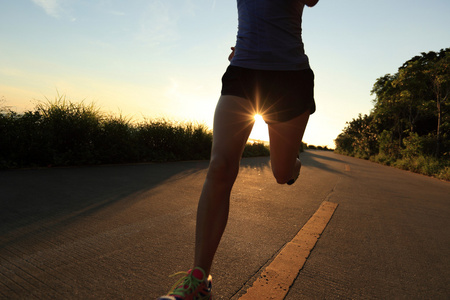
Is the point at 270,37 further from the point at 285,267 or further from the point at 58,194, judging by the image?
the point at 58,194

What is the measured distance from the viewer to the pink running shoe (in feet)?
4.91

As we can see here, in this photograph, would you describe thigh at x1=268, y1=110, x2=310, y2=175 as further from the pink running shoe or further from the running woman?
the pink running shoe

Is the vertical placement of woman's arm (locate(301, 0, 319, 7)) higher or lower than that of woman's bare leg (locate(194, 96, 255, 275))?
higher

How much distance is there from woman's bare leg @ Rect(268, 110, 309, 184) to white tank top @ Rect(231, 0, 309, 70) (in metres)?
0.37

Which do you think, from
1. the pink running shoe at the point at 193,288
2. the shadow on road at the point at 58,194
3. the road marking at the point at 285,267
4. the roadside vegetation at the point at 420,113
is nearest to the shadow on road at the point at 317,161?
the roadside vegetation at the point at 420,113

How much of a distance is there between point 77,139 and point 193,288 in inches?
275

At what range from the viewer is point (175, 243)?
8.89ft

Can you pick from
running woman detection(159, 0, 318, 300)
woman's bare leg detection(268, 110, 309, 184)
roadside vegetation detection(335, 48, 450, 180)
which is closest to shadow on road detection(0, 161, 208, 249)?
running woman detection(159, 0, 318, 300)

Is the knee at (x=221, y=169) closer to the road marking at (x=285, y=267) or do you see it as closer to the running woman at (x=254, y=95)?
the running woman at (x=254, y=95)

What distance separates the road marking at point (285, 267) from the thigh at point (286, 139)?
2.47 feet

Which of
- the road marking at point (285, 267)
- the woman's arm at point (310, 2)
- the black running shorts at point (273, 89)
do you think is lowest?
the road marking at point (285, 267)

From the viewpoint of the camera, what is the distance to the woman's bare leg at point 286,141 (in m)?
2.10

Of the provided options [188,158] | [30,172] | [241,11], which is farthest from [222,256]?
[188,158]

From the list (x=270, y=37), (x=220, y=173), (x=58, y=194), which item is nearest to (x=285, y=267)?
(x=220, y=173)
